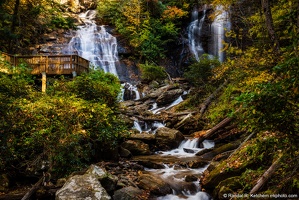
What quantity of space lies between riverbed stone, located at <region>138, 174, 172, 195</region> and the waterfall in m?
17.7

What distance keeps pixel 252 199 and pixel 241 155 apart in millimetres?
2492

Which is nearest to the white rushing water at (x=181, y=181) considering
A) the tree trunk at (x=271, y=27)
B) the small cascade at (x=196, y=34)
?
the tree trunk at (x=271, y=27)

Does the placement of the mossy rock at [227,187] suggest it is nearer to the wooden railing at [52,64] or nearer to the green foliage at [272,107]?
the green foliage at [272,107]

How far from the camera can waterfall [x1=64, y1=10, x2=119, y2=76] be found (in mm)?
24359

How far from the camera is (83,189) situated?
16.9ft

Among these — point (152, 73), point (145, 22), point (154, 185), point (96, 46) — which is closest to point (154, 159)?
point (154, 185)

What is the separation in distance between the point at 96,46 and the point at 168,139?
17501 mm

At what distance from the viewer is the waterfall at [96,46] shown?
2436 cm

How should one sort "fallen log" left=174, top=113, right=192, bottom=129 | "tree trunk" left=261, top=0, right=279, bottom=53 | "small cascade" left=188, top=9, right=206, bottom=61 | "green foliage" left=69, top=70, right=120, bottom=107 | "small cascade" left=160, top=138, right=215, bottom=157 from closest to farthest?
"tree trunk" left=261, top=0, right=279, bottom=53, "green foliage" left=69, top=70, right=120, bottom=107, "small cascade" left=160, top=138, right=215, bottom=157, "fallen log" left=174, top=113, right=192, bottom=129, "small cascade" left=188, top=9, right=206, bottom=61

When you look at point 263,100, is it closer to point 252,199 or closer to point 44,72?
point 252,199

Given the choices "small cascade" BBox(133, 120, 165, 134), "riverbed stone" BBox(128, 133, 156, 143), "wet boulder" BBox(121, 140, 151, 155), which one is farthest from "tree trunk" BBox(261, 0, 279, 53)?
"small cascade" BBox(133, 120, 165, 134)

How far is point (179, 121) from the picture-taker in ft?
46.2

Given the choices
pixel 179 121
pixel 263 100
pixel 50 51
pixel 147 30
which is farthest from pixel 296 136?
pixel 147 30

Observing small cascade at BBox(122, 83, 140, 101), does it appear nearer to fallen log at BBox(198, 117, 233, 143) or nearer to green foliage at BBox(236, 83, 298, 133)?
fallen log at BBox(198, 117, 233, 143)
